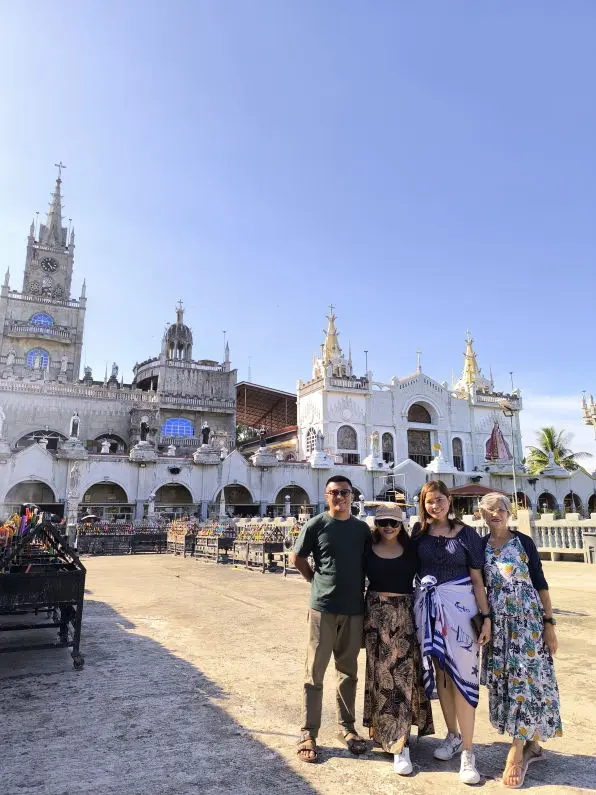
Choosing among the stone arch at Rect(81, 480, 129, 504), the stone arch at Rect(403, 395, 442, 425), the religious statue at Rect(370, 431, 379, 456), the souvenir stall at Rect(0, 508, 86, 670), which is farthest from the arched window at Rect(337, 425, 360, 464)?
the souvenir stall at Rect(0, 508, 86, 670)

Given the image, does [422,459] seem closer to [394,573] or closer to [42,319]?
[42,319]

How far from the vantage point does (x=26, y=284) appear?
148 feet

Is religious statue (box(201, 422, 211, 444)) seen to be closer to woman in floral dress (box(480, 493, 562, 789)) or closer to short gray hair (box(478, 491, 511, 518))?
short gray hair (box(478, 491, 511, 518))

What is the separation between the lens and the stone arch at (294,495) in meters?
35.0

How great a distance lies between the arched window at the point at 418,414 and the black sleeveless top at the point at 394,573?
39.3m

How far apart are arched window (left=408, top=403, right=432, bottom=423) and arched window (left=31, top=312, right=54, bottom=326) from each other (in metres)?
29.6

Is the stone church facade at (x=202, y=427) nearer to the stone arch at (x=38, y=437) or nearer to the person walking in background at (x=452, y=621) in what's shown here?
the stone arch at (x=38, y=437)

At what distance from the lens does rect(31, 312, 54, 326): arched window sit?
42.0 m

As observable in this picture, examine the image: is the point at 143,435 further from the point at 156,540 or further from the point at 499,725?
the point at 499,725

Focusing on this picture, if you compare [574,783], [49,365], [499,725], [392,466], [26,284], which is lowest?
[574,783]

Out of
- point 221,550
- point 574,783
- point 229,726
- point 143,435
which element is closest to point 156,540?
point 221,550

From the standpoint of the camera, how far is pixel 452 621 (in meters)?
3.36

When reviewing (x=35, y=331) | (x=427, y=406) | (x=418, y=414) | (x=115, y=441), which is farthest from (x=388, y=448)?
(x=35, y=331)

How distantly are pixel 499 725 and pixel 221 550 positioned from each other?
15.5m
